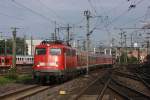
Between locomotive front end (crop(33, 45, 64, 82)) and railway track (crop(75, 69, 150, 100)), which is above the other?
locomotive front end (crop(33, 45, 64, 82))

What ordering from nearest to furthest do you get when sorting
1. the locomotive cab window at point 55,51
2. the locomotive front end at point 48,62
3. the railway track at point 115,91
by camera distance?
the railway track at point 115,91 < the locomotive front end at point 48,62 < the locomotive cab window at point 55,51

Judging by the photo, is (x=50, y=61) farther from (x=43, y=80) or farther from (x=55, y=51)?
(x=43, y=80)

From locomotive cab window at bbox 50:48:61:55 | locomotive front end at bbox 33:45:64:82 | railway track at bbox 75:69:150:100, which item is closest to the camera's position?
railway track at bbox 75:69:150:100

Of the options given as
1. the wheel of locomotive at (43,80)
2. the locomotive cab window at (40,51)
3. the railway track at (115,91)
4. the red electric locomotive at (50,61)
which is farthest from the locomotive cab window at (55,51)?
the railway track at (115,91)

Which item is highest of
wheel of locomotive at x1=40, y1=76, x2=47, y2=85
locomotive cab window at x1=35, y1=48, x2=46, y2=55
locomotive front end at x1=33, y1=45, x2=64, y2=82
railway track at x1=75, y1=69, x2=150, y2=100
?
locomotive cab window at x1=35, y1=48, x2=46, y2=55

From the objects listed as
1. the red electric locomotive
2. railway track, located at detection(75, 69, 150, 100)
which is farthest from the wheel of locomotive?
railway track, located at detection(75, 69, 150, 100)

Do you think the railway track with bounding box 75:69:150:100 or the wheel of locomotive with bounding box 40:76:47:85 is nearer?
the railway track with bounding box 75:69:150:100

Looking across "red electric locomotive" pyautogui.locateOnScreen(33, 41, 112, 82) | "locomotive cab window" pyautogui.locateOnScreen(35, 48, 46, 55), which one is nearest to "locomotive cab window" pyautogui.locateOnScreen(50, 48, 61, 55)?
"red electric locomotive" pyautogui.locateOnScreen(33, 41, 112, 82)

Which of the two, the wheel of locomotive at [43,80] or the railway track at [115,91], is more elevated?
the wheel of locomotive at [43,80]

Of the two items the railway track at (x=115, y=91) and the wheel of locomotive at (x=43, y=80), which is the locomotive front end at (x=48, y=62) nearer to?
the wheel of locomotive at (x=43, y=80)

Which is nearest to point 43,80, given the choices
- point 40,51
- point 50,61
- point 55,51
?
point 50,61

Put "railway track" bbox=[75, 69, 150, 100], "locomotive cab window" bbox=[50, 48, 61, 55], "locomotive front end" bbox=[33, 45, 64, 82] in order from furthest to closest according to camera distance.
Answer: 1. "locomotive cab window" bbox=[50, 48, 61, 55]
2. "locomotive front end" bbox=[33, 45, 64, 82]
3. "railway track" bbox=[75, 69, 150, 100]

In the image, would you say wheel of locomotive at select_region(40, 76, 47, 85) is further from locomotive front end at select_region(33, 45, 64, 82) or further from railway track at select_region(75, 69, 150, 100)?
railway track at select_region(75, 69, 150, 100)

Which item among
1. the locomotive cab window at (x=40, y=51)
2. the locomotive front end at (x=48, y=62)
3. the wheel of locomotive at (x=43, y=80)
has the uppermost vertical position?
the locomotive cab window at (x=40, y=51)
